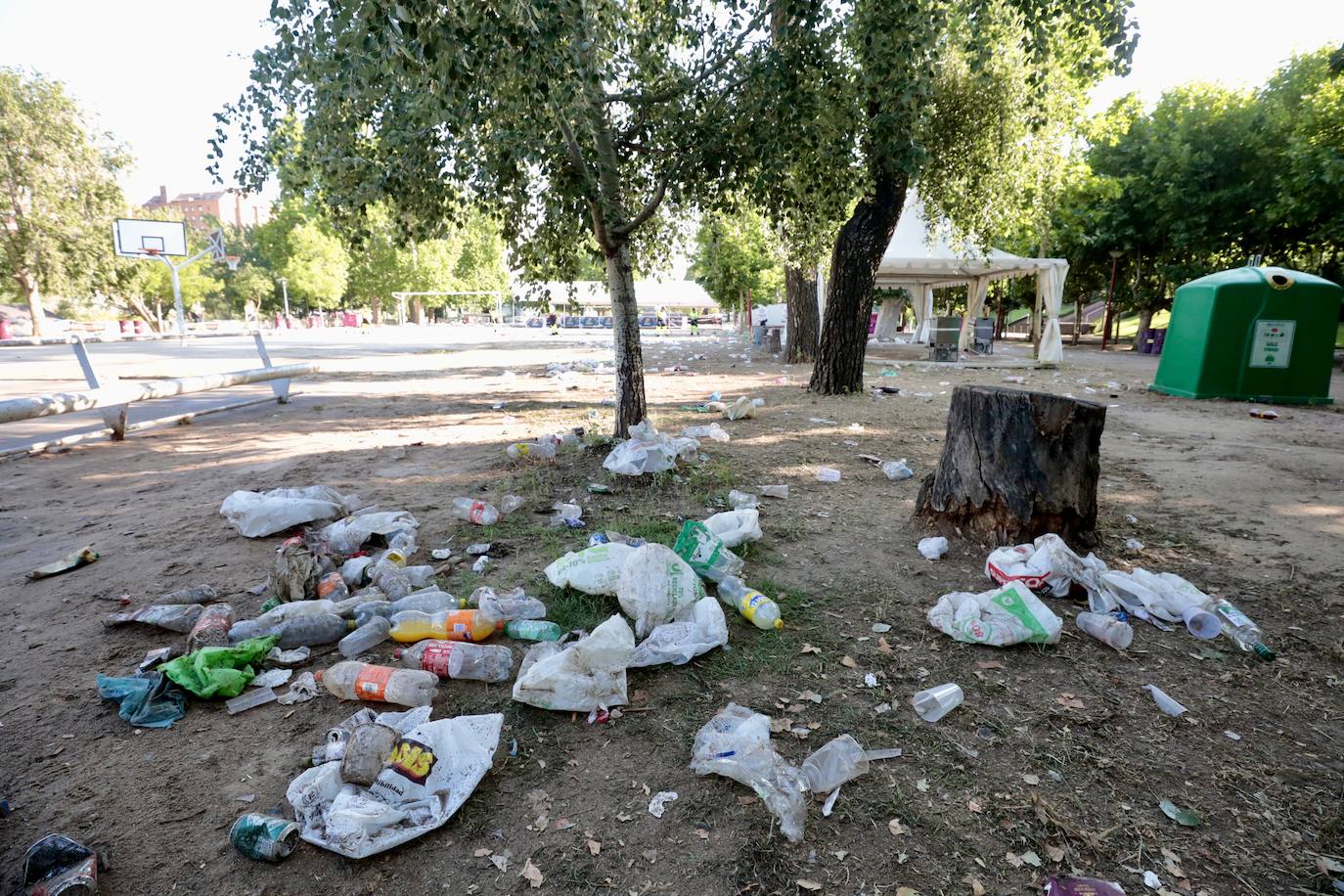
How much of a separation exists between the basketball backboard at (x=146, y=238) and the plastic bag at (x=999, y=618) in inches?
1436

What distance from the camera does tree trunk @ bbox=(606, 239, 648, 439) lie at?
541 centimetres

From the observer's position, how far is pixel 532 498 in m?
4.55

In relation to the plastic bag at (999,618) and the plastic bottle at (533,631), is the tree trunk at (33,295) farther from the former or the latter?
the plastic bag at (999,618)

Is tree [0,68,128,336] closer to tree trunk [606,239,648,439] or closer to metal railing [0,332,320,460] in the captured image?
metal railing [0,332,320,460]

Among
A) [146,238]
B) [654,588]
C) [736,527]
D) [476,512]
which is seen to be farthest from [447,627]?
[146,238]

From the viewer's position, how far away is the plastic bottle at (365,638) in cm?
259

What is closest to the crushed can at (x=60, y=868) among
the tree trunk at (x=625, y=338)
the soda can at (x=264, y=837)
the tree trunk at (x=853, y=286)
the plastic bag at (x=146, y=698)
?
the soda can at (x=264, y=837)

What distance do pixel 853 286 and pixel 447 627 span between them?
790 cm

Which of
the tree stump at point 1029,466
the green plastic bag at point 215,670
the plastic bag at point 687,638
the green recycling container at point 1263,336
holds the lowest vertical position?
the green plastic bag at point 215,670

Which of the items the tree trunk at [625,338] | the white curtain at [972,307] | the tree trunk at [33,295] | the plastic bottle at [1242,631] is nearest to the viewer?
the plastic bottle at [1242,631]

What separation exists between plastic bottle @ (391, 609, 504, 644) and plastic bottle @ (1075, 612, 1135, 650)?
2452 mm

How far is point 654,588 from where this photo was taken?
107 inches

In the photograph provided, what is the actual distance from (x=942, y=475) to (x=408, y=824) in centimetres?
319

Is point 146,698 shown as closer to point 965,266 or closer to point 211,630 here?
point 211,630
